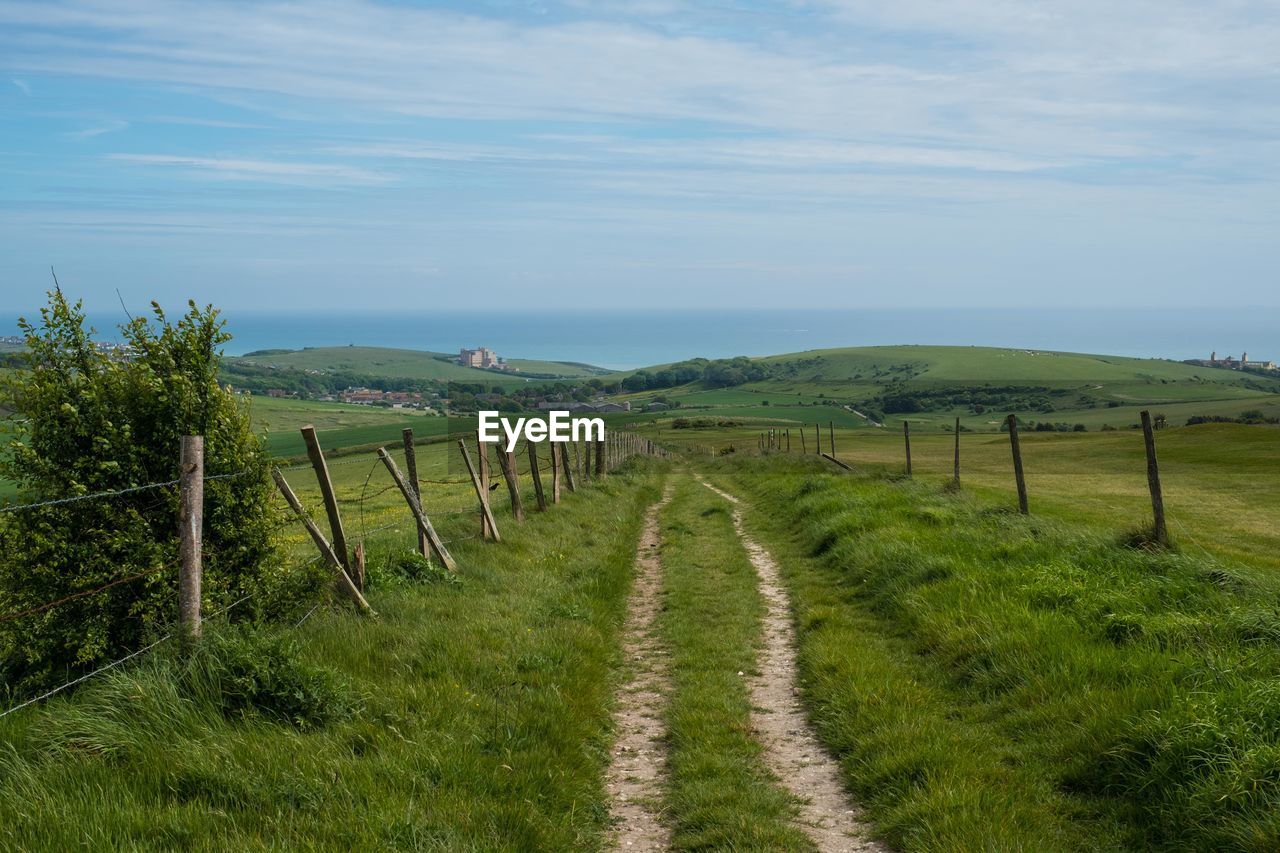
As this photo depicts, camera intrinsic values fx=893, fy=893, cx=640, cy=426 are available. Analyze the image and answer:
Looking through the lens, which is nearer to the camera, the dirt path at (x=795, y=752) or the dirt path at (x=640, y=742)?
the dirt path at (x=795, y=752)

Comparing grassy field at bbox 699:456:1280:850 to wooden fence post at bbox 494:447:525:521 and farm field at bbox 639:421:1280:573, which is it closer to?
farm field at bbox 639:421:1280:573

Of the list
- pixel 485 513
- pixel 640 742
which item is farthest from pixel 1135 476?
pixel 640 742

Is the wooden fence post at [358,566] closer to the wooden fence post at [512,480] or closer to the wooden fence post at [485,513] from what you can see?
the wooden fence post at [485,513]

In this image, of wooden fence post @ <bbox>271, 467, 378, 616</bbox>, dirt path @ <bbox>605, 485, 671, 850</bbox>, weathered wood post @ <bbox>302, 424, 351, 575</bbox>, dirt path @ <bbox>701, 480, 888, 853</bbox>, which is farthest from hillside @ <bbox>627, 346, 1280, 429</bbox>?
wooden fence post @ <bbox>271, 467, 378, 616</bbox>

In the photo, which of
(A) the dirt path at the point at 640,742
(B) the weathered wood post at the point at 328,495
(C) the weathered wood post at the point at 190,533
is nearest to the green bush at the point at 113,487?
(C) the weathered wood post at the point at 190,533

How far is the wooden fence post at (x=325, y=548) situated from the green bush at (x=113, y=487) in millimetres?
225

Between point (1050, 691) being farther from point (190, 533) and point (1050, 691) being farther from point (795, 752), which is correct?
point (190, 533)

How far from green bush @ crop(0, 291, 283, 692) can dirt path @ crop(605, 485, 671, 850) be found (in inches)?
160

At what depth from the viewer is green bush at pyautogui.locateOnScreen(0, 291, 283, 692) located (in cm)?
783

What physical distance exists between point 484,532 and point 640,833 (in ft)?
31.7

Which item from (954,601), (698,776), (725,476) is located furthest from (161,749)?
(725,476)

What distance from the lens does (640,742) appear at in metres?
8.08

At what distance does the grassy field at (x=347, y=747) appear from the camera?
5.26 metres

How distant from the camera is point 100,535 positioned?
8.09 m
